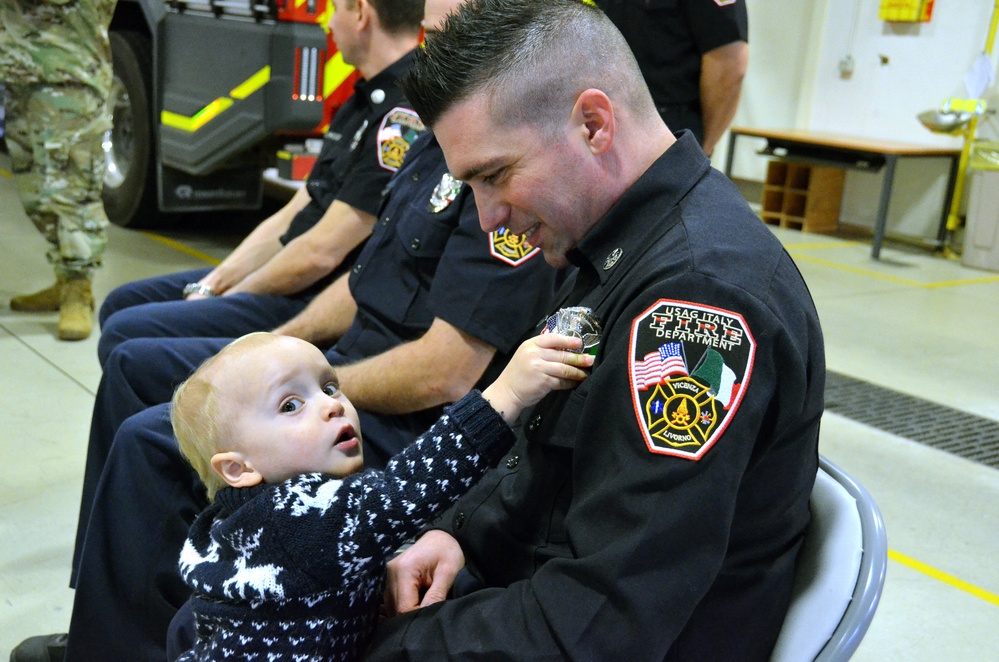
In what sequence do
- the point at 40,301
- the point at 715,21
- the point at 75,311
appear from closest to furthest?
the point at 715,21 < the point at 75,311 < the point at 40,301

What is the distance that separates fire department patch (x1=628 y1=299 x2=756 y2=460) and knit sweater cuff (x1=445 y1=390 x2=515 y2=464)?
10.2 inches

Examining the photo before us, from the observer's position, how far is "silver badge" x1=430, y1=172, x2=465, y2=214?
186 centimetres

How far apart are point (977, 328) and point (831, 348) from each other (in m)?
1.08

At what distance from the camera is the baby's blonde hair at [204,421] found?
1255 millimetres

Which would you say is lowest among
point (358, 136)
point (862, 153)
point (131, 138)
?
point (131, 138)

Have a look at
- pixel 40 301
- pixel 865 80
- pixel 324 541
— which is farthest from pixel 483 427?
pixel 865 80

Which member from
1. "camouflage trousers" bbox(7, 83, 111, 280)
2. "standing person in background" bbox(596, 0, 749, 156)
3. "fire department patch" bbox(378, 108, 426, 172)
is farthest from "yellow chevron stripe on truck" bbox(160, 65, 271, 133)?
"fire department patch" bbox(378, 108, 426, 172)

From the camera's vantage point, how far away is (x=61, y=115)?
362 centimetres

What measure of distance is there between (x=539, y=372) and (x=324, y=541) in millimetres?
328

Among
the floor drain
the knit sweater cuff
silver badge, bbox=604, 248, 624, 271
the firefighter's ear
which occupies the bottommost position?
the floor drain

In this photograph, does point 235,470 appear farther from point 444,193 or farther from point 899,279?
point 899,279

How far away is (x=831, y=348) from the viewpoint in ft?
14.4

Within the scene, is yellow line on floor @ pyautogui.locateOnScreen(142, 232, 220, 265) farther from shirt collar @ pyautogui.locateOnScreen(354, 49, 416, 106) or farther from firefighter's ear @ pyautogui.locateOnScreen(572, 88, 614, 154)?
firefighter's ear @ pyautogui.locateOnScreen(572, 88, 614, 154)

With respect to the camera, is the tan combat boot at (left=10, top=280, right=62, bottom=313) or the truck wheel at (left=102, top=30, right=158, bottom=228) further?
the truck wheel at (left=102, top=30, right=158, bottom=228)
